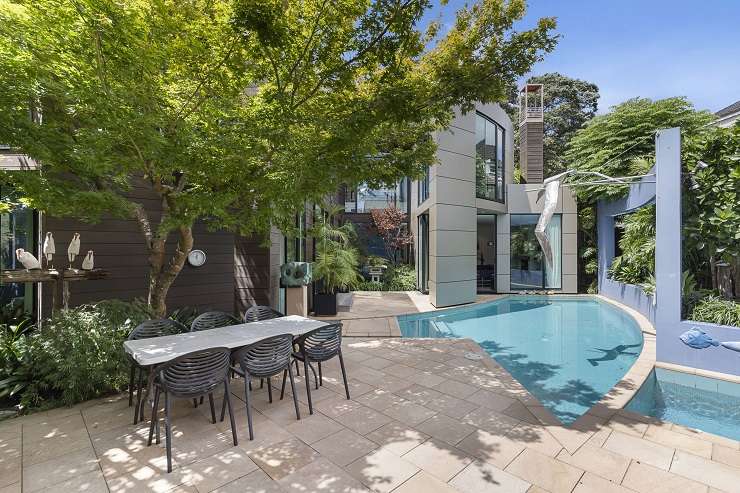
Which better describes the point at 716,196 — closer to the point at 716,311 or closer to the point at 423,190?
the point at 716,311

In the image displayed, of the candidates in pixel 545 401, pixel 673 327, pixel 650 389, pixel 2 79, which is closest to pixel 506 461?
pixel 545 401

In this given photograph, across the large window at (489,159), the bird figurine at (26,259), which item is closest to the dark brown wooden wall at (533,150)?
the large window at (489,159)

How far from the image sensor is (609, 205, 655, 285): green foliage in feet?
29.7

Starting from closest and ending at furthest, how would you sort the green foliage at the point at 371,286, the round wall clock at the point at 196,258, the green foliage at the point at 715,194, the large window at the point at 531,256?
the green foliage at the point at 715,194 → the round wall clock at the point at 196,258 → the large window at the point at 531,256 → the green foliage at the point at 371,286

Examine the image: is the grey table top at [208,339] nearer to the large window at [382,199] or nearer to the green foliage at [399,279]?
the green foliage at [399,279]

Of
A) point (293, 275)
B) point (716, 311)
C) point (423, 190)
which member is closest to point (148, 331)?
point (293, 275)

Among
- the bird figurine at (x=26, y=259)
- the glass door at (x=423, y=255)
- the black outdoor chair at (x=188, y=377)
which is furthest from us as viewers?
the glass door at (x=423, y=255)

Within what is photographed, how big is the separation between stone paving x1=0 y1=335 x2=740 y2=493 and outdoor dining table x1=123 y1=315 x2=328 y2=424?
63cm

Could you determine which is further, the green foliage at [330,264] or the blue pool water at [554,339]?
the green foliage at [330,264]

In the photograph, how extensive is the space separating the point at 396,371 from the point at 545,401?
191cm

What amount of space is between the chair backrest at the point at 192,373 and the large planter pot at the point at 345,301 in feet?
20.2

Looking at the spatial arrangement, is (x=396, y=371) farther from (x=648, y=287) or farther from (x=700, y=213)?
(x=648, y=287)

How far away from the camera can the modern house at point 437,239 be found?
5.54 meters

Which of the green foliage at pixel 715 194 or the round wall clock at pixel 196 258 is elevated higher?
the green foliage at pixel 715 194
